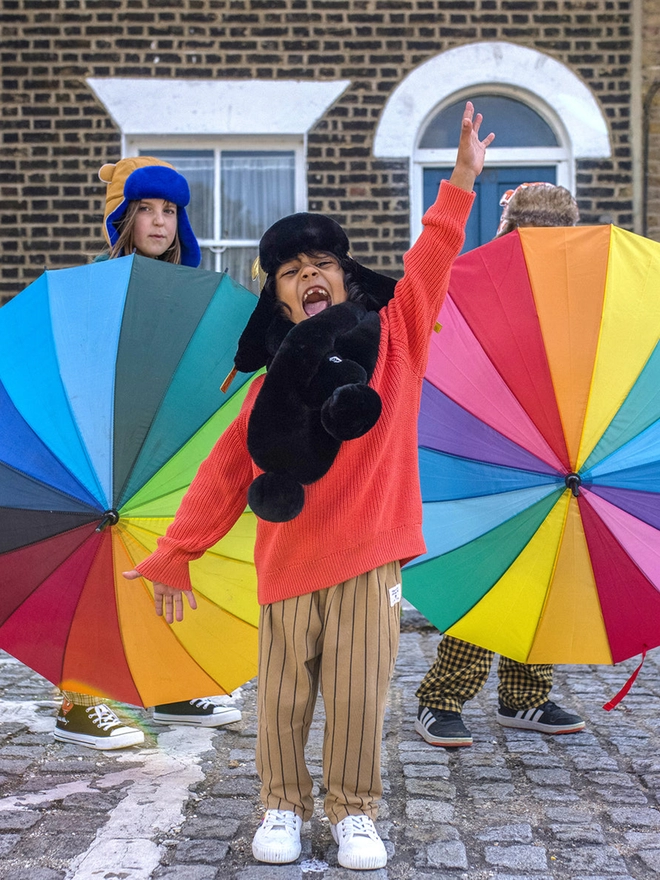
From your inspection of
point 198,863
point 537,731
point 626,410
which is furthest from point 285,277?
point 537,731

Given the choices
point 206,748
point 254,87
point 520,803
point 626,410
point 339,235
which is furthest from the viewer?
point 254,87

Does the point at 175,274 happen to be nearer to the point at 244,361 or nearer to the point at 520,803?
the point at 244,361

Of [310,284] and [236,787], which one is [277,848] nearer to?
[236,787]

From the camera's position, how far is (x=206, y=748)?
3.14 m

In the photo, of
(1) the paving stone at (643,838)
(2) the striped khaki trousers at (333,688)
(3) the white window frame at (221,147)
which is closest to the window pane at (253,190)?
(3) the white window frame at (221,147)

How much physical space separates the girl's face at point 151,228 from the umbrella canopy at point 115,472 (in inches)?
27.8

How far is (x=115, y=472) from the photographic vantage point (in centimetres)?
269

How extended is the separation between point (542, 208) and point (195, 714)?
2.21 meters

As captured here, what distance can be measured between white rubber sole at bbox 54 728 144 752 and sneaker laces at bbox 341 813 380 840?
113 centimetres

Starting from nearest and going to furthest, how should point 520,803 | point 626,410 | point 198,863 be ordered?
1. point 198,863
2. point 520,803
3. point 626,410

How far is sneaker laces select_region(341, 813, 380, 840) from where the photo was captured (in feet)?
7.26

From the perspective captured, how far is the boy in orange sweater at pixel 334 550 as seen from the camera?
7.43ft

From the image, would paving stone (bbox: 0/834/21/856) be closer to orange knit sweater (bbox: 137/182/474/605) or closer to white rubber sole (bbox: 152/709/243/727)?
orange knit sweater (bbox: 137/182/474/605)

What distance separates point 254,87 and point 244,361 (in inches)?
170
